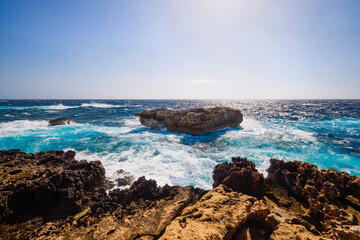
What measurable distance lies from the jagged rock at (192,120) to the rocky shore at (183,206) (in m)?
12.7

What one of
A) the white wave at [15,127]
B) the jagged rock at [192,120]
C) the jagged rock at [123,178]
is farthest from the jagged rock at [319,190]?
the white wave at [15,127]

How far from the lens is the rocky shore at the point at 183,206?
3258 millimetres

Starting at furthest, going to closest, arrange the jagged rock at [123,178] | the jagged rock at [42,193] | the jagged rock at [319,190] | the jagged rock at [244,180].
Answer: the jagged rock at [123,178] → the jagged rock at [244,180] → the jagged rock at [42,193] → the jagged rock at [319,190]

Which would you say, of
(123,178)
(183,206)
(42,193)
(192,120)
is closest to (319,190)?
(183,206)

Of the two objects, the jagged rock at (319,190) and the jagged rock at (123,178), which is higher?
the jagged rock at (319,190)

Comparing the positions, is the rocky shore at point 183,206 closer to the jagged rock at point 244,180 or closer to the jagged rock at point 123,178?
the jagged rock at point 244,180

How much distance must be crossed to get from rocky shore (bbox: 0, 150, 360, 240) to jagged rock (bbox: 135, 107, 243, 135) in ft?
41.5

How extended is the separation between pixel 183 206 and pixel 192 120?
50.6 feet

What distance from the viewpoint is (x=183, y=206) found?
14.3 ft

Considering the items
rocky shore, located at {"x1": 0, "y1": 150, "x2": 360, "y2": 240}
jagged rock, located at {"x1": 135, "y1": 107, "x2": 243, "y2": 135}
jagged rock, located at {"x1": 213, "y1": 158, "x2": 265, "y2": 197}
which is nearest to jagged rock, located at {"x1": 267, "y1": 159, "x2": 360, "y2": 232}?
rocky shore, located at {"x1": 0, "y1": 150, "x2": 360, "y2": 240}

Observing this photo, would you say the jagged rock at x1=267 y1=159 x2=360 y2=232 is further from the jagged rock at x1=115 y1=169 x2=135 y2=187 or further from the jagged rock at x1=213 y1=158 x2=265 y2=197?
the jagged rock at x1=115 y1=169 x2=135 y2=187

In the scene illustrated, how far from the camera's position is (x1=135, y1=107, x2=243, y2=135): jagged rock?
19781 millimetres

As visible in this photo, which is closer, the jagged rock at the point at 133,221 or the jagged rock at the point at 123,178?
the jagged rock at the point at 133,221

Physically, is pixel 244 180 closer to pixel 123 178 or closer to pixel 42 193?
pixel 123 178
